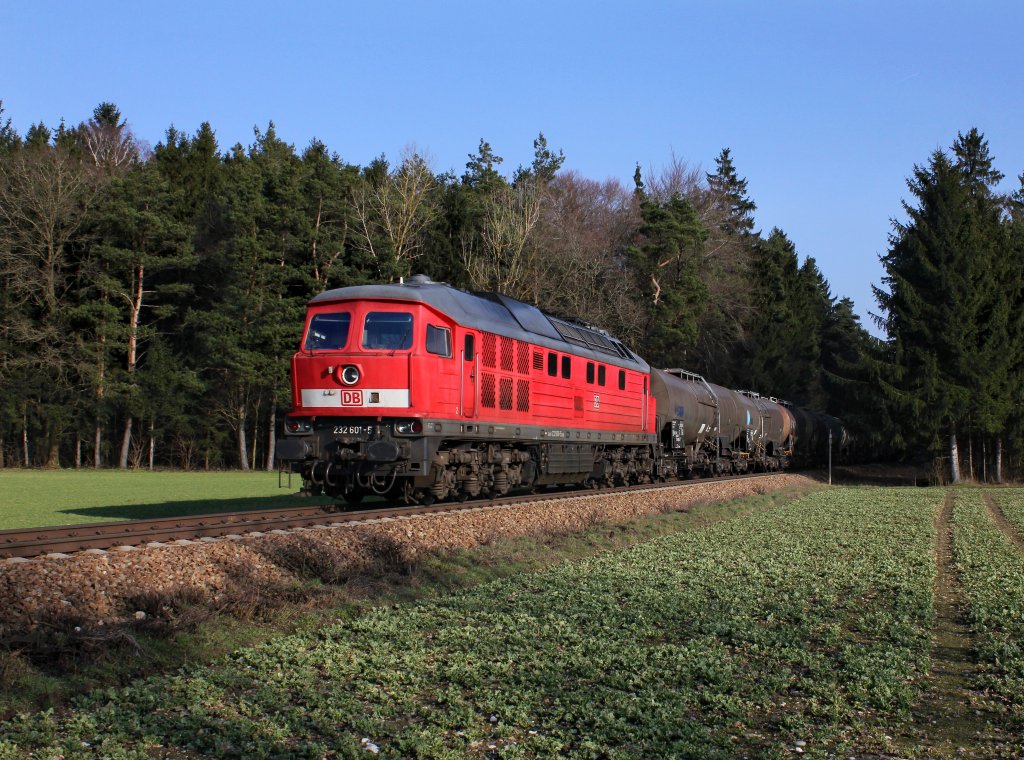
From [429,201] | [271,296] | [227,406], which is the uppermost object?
[429,201]

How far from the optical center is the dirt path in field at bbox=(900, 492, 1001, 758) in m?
6.28

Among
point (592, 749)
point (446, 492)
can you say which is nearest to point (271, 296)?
point (446, 492)

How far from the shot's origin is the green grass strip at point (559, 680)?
20.6ft

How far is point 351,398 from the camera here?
17359 millimetres

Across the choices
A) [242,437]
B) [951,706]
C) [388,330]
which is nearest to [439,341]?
[388,330]

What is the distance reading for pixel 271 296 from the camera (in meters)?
48.1

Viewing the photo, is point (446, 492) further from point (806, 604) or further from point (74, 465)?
point (74, 465)

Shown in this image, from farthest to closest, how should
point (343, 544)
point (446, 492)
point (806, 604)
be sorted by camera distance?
point (446, 492) < point (343, 544) < point (806, 604)

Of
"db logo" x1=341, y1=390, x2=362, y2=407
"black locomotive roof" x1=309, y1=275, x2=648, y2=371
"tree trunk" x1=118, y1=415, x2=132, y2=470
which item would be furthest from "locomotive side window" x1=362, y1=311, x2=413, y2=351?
"tree trunk" x1=118, y1=415, x2=132, y2=470

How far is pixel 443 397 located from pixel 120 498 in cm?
1295

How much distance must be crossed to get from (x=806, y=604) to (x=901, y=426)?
3386 cm

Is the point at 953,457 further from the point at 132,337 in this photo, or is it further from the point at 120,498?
the point at 132,337

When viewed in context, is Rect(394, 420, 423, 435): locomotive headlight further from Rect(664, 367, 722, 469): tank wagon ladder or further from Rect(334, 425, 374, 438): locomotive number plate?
Rect(664, 367, 722, 469): tank wagon ladder

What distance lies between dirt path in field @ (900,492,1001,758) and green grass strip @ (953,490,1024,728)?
149 mm
